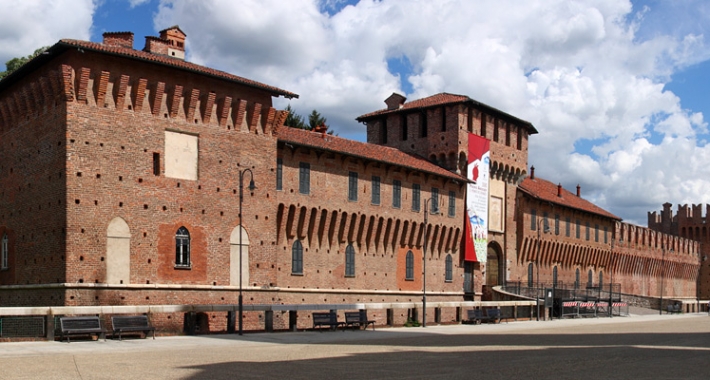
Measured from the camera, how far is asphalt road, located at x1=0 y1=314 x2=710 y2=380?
53.4 ft

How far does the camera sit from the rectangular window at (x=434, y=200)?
159 ft

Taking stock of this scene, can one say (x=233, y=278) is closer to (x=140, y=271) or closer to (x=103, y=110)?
(x=140, y=271)

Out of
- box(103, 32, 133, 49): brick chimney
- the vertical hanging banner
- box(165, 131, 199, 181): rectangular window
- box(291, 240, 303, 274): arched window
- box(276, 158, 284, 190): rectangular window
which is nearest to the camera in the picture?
box(165, 131, 199, 181): rectangular window

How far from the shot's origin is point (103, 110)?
30.9 m

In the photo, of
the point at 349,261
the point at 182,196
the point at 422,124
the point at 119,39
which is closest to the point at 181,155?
the point at 182,196

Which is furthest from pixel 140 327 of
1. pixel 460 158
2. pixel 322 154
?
pixel 460 158

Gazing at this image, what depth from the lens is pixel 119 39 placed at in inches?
1400

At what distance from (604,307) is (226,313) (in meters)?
32.8

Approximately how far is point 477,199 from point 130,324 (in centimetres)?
3076

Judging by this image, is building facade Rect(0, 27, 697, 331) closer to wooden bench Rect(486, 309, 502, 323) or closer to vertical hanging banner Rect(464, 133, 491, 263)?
vertical hanging banner Rect(464, 133, 491, 263)

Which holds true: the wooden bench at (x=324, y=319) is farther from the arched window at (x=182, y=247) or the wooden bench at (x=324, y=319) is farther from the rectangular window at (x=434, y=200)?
the rectangular window at (x=434, y=200)

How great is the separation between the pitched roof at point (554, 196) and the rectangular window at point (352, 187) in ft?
62.6

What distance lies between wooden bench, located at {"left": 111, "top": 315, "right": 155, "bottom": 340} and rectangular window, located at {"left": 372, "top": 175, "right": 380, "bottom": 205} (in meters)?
19.4

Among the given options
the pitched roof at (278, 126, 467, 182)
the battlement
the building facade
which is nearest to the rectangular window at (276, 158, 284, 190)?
the building facade
